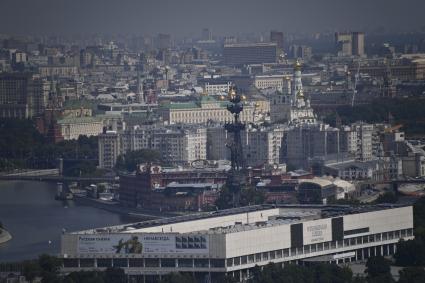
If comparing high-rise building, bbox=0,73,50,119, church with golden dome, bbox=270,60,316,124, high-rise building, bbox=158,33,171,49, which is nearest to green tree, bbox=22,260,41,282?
church with golden dome, bbox=270,60,316,124

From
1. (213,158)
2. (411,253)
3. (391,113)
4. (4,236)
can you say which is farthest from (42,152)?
(411,253)

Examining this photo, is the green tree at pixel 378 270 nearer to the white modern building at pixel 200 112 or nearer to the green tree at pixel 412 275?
the green tree at pixel 412 275

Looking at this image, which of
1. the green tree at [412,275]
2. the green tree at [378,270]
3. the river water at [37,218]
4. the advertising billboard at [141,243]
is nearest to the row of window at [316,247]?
the advertising billboard at [141,243]

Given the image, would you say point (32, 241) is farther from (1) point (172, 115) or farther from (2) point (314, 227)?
(1) point (172, 115)

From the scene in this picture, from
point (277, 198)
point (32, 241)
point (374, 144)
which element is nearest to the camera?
point (32, 241)

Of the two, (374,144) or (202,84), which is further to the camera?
(202,84)

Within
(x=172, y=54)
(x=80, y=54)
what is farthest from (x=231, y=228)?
(x=172, y=54)

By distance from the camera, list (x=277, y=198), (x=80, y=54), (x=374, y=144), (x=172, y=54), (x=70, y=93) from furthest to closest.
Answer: (x=172, y=54), (x=80, y=54), (x=70, y=93), (x=374, y=144), (x=277, y=198)

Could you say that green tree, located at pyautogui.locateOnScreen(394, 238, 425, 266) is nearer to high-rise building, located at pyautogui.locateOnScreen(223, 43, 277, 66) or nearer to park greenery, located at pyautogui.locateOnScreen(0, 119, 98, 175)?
park greenery, located at pyautogui.locateOnScreen(0, 119, 98, 175)
